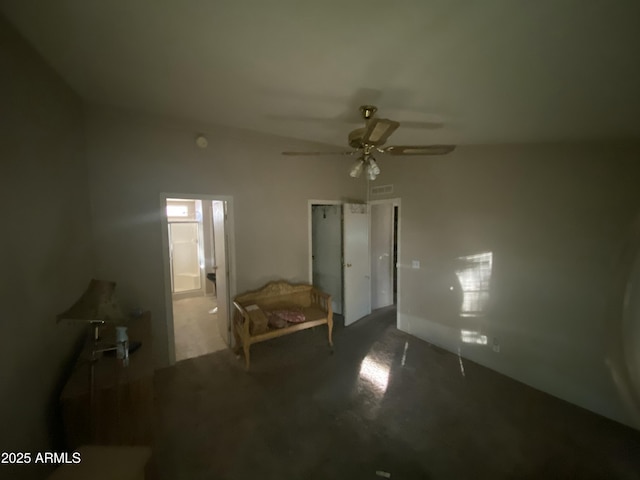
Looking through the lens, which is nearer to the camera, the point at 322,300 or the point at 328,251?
the point at 322,300

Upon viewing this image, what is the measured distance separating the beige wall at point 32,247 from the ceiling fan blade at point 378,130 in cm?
196

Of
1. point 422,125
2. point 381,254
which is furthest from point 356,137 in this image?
point 381,254

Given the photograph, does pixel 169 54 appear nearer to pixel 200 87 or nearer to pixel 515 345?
pixel 200 87

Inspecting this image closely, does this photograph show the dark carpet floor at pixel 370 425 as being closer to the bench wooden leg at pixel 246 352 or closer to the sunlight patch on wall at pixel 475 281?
the bench wooden leg at pixel 246 352

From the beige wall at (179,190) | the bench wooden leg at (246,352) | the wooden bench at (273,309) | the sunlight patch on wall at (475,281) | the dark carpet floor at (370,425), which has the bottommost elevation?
the dark carpet floor at (370,425)

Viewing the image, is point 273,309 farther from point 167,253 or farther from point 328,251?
point 167,253

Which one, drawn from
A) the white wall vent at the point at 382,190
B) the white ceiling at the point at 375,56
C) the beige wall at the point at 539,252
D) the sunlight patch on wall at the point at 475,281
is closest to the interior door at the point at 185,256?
the white ceiling at the point at 375,56

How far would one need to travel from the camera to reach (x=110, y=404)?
1.55 m

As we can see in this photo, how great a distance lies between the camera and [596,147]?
86.8 inches

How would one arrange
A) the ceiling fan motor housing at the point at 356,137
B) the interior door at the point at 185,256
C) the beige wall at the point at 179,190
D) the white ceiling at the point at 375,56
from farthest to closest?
1. the interior door at the point at 185,256
2. the beige wall at the point at 179,190
3. the ceiling fan motor housing at the point at 356,137
4. the white ceiling at the point at 375,56

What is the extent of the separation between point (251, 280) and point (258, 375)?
121cm

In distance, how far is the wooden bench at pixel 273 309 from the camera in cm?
301

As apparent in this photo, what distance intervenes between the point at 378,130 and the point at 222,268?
2.74 metres

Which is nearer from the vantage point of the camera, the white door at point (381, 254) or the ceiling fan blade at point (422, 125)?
the ceiling fan blade at point (422, 125)
